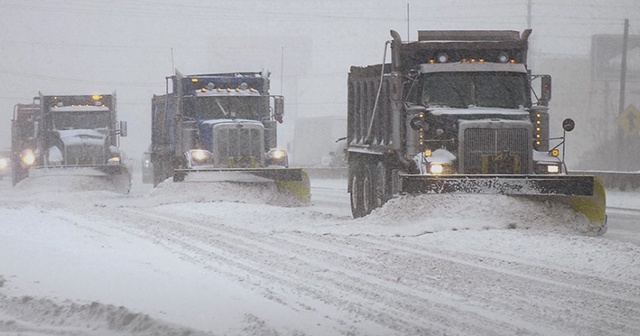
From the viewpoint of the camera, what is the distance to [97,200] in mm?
26141

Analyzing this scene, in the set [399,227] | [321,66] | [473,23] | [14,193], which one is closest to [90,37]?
[321,66]

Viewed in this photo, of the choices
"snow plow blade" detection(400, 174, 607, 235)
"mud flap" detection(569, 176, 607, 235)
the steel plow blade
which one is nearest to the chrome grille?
the steel plow blade

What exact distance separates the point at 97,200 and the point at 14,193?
3.59m

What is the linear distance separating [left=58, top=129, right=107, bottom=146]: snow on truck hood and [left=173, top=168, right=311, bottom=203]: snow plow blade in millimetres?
7951

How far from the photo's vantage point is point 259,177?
23094 mm

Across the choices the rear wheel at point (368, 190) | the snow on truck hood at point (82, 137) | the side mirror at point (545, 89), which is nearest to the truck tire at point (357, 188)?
the rear wheel at point (368, 190)

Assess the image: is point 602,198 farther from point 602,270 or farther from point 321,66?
point 321,66

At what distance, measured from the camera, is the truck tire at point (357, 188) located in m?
20.4

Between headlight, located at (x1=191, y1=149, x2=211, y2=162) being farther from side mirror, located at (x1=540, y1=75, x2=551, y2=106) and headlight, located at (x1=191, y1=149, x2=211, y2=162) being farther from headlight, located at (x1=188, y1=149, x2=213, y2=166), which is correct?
side mirror, located at (x1=540, y1=75, x2=551, y2=106)

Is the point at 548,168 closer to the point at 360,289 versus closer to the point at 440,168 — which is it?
the point at 440,168

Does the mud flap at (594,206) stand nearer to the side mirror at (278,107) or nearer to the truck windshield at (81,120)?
the side mirror at (278,107)

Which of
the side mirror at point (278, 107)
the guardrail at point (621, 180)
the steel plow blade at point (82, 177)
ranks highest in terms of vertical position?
the side mirror at point (278, 107)

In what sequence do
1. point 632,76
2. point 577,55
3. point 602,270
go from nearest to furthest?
point 602,270
point 632,76
point 577,55

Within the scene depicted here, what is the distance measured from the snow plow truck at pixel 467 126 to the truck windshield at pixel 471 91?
15 millimetres
